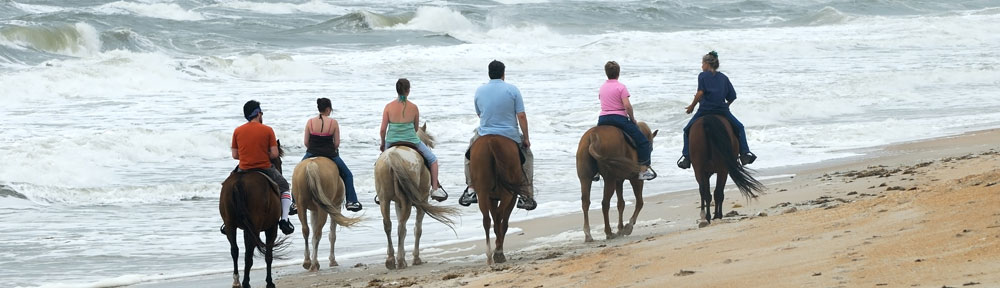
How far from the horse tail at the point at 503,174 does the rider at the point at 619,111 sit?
1.34m

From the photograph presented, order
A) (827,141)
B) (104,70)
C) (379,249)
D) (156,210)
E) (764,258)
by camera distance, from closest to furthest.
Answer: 1. (764,258)
2. (379,249)
3. (156,210)
4. (827,141)
5. (104,70)

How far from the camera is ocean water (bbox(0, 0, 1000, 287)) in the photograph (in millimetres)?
14930

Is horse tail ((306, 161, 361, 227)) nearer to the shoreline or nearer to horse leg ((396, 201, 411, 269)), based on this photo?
horse leg ((396, 201, 411, 269))

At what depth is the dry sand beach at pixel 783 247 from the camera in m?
6.93

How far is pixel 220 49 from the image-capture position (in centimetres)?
4228

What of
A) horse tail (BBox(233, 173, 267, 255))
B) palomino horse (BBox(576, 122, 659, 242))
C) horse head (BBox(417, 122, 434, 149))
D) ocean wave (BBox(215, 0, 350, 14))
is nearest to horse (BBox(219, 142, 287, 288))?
horse tail (BBox(233, 173, 267, 255))

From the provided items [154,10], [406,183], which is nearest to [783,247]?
[406,183]

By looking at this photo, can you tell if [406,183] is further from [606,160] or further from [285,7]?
[285,7]

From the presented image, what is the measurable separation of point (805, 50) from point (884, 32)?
8.47 m

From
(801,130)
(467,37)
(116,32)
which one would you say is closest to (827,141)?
(801,130)

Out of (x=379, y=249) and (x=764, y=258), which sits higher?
(x=764, y=258)

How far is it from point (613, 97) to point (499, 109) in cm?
153

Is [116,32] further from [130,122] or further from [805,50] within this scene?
[805,50]

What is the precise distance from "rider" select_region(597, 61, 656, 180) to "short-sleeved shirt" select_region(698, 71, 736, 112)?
0.66 metres
